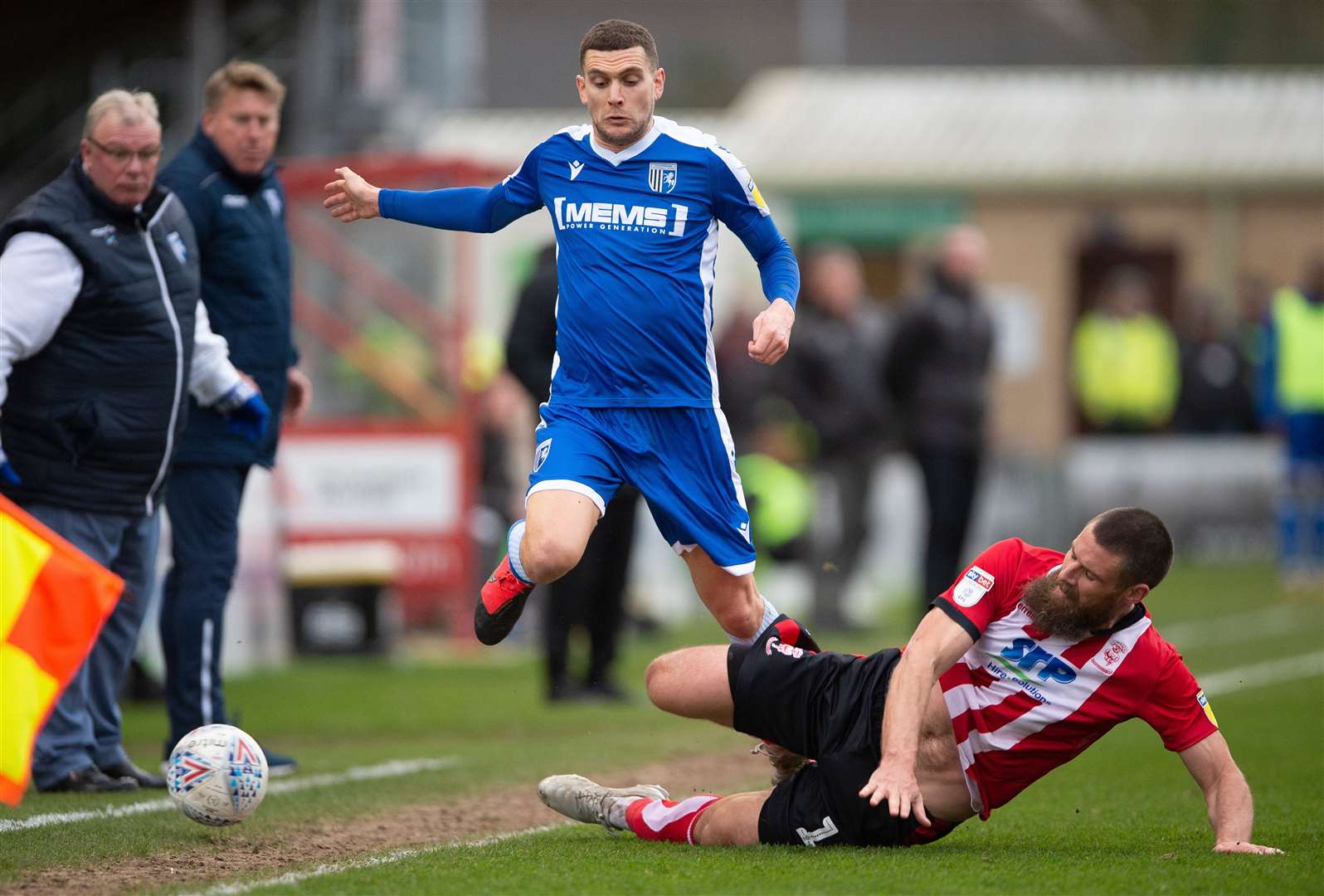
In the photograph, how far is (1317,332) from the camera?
1753cm

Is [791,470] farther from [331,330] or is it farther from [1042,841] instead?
[1042,841]

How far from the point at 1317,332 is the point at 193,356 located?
12.6m

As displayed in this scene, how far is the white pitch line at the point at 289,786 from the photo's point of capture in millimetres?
6699

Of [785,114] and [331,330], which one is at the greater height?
[785,114]

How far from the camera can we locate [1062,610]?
5.68 m

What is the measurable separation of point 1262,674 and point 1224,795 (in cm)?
646

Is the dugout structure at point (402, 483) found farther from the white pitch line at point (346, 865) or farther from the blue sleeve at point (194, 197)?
the white pitch line at point (346, 865)

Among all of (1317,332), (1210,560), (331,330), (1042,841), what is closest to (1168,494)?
(1210,560)

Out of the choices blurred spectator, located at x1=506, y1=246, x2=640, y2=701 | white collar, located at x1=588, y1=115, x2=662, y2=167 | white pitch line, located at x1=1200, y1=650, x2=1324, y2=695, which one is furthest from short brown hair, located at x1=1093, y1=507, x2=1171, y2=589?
white pitch line, located at x1=1200, y1=650, x2=1324, y2=695

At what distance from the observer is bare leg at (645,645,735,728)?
614cm

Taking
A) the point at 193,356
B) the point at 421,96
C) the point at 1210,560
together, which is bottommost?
the point at 1210,560

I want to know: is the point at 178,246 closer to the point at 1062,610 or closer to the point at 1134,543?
the point at 1062,610

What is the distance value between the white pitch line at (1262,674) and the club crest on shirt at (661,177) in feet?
18.5

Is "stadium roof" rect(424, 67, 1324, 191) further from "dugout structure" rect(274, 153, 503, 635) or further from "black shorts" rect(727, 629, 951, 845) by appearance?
"black shorts" rect(727, 629, 951, 845)
